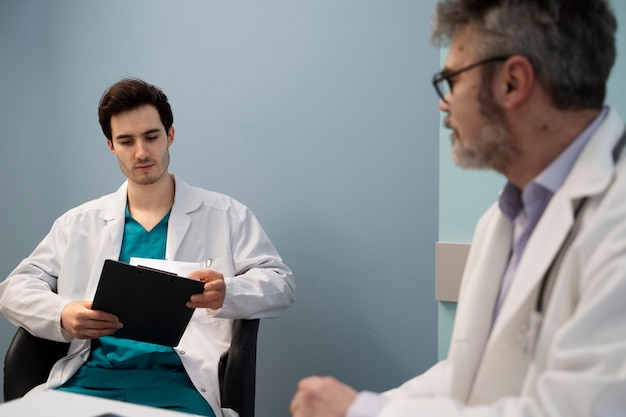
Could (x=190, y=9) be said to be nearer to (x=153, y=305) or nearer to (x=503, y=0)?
(x=153, y=305)

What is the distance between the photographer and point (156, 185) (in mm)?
2271

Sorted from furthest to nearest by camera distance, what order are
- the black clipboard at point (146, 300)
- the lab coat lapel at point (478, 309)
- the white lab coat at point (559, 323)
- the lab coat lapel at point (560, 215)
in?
the black clipboard at point (146, 300) → the lab coat lapel at point (478, 309) → the lab coat lapel at point (560, 215) → the white lab coat at point (559, 323)

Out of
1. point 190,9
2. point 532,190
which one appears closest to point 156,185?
point 190,9

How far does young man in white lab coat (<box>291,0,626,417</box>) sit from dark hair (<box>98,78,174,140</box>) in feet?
4.37

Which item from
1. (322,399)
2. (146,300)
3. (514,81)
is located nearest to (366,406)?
(322,399)

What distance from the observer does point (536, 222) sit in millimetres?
1142

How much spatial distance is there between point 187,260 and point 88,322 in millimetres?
427

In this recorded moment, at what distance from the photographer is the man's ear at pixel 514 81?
106cm

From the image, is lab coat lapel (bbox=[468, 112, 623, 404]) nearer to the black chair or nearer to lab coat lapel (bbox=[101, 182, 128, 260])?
the black chair

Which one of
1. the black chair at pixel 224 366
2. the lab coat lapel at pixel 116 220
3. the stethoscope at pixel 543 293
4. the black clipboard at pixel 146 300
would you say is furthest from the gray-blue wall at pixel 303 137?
the stethoscope at pixel 543 293

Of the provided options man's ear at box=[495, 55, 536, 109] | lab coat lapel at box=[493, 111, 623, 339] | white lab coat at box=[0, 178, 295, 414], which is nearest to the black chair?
white lab coat at box=[0, 178, 295, 414]

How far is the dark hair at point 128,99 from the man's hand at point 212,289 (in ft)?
2.10

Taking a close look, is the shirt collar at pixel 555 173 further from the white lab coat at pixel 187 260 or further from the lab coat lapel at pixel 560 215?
the white lab coat at pixel 187 260

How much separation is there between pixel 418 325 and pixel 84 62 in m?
1.84
